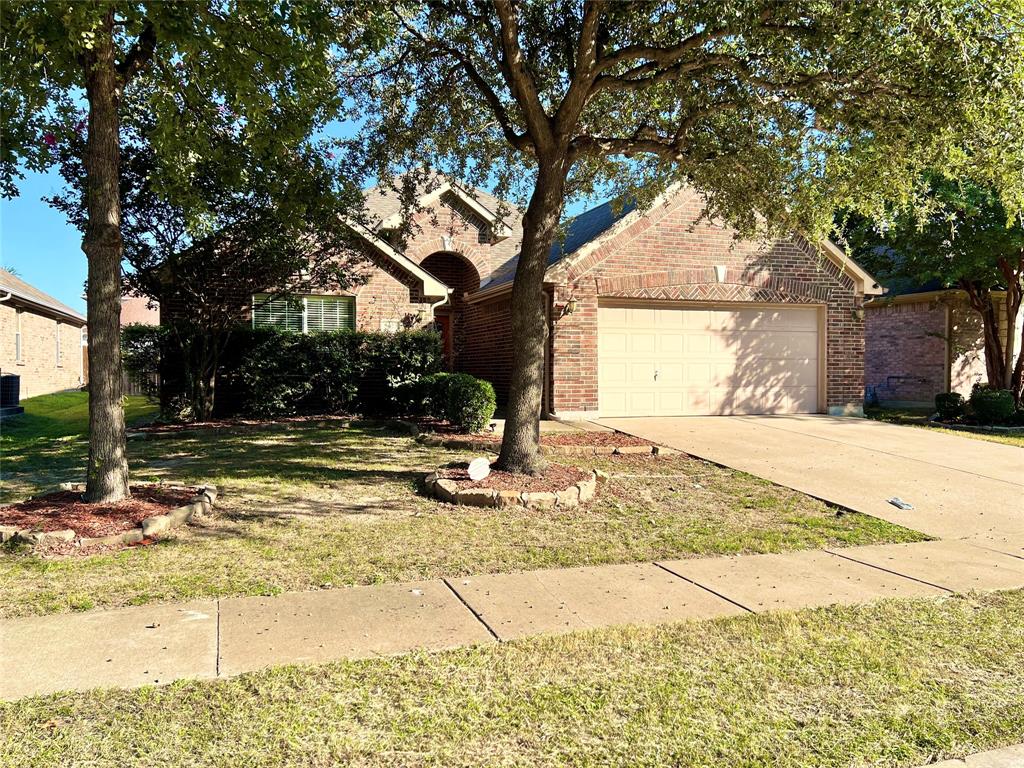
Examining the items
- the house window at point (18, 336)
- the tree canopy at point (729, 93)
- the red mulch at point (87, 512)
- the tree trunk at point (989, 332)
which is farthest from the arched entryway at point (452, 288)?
the tree trunk at point (989, 332)

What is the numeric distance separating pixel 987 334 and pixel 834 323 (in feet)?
19.2

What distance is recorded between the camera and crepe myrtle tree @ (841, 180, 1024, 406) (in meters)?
14.8

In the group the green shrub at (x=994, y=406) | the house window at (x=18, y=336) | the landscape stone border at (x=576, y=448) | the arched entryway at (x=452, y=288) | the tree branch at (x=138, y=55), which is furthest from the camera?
the house window at (x=18, y=336)

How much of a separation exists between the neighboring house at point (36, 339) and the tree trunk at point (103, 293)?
1521 cm

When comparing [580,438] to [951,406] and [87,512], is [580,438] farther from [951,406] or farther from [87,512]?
[951,406]

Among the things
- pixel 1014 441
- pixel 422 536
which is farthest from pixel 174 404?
pixel 1014 441

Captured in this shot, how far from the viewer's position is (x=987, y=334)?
1823 cm

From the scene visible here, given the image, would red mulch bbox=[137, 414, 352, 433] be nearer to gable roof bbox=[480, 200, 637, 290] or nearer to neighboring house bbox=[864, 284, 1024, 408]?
gable roof bbox=[480, 200, 637, 290]

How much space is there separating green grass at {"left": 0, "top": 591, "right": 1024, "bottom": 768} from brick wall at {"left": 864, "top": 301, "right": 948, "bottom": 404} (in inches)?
755

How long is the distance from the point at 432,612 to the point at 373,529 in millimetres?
2049

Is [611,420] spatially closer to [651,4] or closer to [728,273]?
[728,273]

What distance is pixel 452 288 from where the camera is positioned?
21.3m

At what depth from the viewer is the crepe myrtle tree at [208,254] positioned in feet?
35.3

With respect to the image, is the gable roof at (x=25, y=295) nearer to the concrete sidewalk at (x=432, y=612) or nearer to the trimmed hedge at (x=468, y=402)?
the trimmed hedge at (x=468, y=402)
